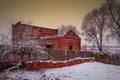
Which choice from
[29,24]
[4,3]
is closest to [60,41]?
[29,24]

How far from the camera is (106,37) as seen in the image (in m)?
7.48

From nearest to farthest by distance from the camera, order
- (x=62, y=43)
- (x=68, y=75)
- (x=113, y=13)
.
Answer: (x=68, y=75), (x=113, y=13), (x=62, y=43)

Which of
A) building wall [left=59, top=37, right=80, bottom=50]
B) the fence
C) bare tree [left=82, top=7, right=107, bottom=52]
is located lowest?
the fence

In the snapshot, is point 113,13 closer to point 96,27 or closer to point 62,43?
point 96,27

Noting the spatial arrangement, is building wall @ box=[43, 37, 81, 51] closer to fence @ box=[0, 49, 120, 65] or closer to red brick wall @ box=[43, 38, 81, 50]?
red brick wall @ box=[43, 38, 81, 50]

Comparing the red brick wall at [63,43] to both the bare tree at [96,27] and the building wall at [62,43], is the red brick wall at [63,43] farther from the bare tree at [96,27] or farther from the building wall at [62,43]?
the bare tree at [96,27]

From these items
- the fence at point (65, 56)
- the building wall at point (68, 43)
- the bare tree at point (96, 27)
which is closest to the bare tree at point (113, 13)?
the bare tree at point (96, 27)

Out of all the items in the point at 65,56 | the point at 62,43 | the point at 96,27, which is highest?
the point at 96,27

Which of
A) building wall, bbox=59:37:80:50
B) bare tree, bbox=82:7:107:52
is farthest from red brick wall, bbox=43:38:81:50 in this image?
bare tree, bbox=82:7:107:52

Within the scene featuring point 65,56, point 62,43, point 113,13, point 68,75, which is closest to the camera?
point 68,75

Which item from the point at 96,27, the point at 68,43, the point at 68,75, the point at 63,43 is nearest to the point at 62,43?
the point at 63,43

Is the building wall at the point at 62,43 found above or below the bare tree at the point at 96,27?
below

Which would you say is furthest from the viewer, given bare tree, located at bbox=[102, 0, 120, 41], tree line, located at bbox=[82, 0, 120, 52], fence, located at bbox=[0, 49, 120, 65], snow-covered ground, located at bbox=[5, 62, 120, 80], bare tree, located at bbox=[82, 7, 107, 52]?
bare tree, located at bbox=[82, 7, 107, 52]

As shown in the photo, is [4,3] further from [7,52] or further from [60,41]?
[60,41]
